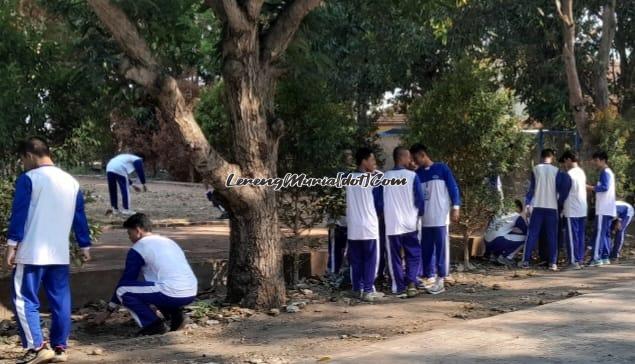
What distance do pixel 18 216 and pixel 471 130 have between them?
606 centimetres

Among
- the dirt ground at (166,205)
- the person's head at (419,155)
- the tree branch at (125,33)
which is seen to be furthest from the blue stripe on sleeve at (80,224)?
the dirt ground at (166,205)

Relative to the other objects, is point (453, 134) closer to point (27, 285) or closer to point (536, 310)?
point (536, 310)

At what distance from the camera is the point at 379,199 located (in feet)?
30.2

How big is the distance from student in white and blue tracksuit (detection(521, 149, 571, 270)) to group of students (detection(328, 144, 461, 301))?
2.23 m

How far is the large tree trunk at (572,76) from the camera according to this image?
13242mm

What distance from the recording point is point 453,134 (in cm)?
1055

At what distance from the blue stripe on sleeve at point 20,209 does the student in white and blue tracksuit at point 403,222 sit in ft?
13.5

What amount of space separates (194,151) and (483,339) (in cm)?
313

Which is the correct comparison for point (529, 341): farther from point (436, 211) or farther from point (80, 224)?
point (80, 224)

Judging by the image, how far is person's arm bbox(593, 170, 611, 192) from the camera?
1176 cm

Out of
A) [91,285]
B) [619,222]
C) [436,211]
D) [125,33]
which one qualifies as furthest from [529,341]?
[619,222]

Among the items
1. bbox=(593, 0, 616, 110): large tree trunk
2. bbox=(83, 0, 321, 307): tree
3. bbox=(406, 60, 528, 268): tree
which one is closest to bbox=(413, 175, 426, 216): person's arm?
Result: bbox=(406, 60, 528, 268): tree

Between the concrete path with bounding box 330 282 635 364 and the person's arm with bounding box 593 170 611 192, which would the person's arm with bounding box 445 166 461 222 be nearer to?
the concrete path with bounding box 330 282 635 364

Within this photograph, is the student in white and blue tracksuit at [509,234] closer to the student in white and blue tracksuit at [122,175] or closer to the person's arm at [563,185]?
the person's arm at [563,185]
